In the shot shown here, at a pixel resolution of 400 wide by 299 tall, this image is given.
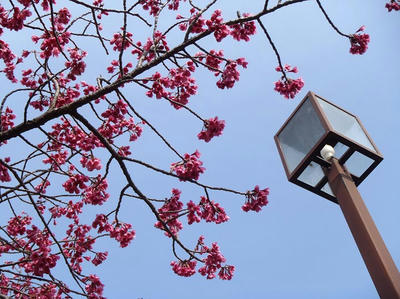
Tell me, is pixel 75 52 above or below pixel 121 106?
above

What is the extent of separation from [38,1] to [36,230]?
2.82 metres

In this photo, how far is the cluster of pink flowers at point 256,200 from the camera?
3.79m

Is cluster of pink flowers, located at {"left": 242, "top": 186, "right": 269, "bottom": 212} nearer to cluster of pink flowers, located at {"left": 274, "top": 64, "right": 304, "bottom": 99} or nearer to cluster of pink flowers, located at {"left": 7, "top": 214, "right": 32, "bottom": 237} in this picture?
cluster of pink flowers, located at {"left": 274, "top": 64, "right": 304, "bottom": 99}

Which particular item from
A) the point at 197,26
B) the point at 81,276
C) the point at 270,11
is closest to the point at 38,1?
the point at 197,26

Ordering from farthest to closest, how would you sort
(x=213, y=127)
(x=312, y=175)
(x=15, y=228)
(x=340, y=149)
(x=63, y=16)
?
(x=15, y=228) < (x=63, y=16) < (x=213, y=127) < (x=312, y=175) < (x=340, y=149)

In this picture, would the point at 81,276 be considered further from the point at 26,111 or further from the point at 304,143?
the point at 304,143

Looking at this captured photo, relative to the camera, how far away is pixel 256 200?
3.80 m

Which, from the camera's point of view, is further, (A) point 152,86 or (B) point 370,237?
(A) point 152,86

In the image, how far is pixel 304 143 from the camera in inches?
129

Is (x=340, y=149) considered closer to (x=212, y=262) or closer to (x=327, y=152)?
(x=327, y=152)

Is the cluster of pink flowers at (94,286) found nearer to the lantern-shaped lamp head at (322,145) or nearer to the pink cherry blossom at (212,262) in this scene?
the pink cherry blossom at (212,262)

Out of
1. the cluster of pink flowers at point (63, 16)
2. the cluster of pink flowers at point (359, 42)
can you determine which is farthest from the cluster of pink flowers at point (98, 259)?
the cluster of pink flowers at point (359, 42)

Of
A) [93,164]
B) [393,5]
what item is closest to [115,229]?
[93,164]

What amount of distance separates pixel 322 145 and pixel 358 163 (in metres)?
0.42
